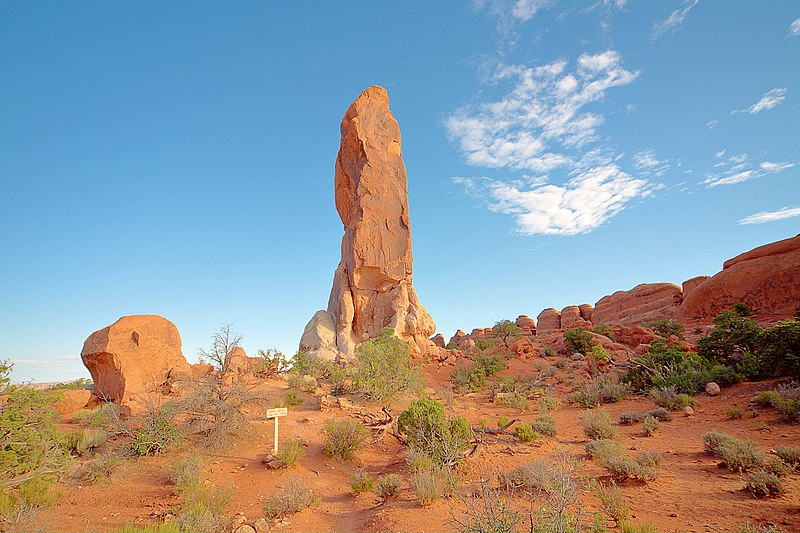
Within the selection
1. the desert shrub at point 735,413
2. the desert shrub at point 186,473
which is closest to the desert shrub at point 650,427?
the desert shrub at point 735,413

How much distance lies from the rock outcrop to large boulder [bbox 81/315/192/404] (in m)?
8.12

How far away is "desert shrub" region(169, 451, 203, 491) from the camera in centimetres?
613

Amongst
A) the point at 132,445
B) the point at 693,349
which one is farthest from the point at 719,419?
the point at 132,445

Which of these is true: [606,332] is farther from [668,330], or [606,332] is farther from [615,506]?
[615,506]

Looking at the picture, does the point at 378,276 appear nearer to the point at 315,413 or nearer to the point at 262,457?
the point at 315,413

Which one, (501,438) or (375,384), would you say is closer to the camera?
(501,438)

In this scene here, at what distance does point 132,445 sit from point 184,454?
1.21 metres

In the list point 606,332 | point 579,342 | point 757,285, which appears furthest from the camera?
point 757,285

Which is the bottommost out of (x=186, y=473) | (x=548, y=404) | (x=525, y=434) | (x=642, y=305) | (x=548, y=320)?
(x=548, y=404)

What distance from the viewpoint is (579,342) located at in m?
23.2

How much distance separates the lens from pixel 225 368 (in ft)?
32.0

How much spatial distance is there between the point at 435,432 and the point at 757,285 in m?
33.8

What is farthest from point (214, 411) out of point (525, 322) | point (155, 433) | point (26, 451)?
point (525, 322)

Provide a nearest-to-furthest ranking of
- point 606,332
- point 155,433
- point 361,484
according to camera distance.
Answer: point 361,484 → point 155,433 → point 606,332
